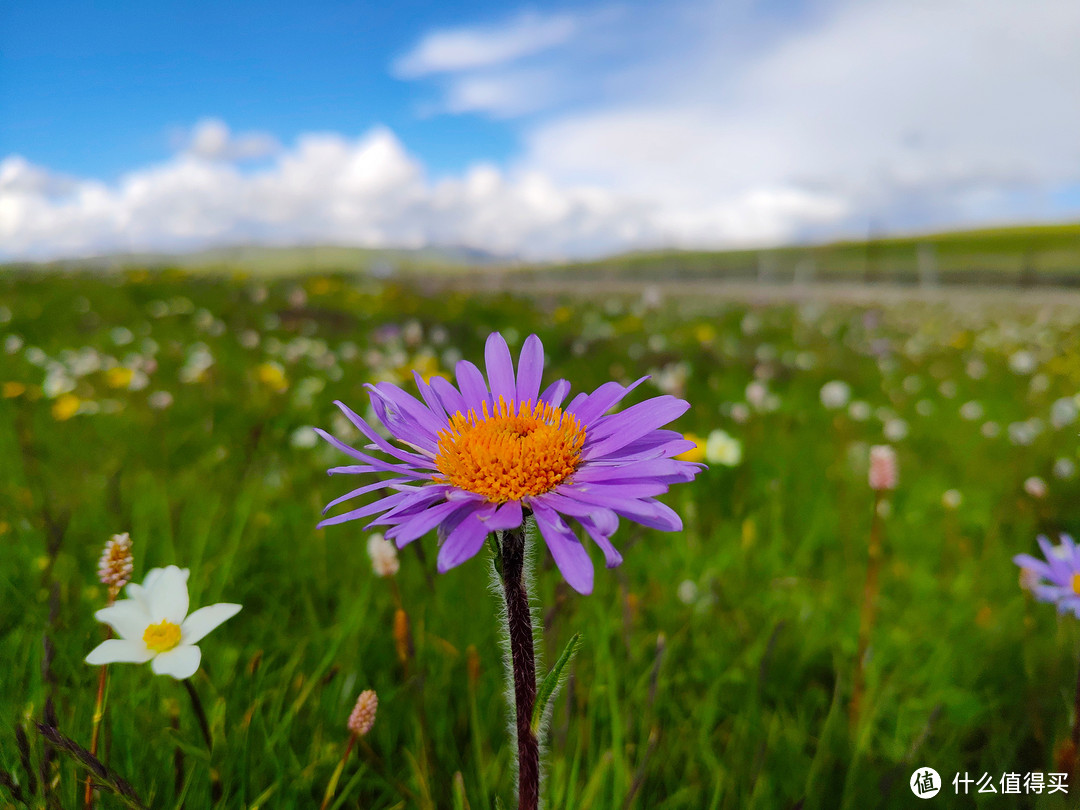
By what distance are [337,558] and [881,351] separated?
6627mm

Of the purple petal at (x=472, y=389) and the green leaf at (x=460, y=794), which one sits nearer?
the green leaf at (x=460, y=794)

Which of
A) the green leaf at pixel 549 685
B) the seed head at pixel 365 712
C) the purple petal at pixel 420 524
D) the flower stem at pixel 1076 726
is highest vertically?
the purple petal at pixel 420 524

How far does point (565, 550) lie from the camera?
81 cm

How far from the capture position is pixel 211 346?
5.60 metres

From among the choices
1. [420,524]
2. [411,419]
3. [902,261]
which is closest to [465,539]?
[420,524]

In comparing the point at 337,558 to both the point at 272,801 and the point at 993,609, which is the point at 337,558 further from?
the point at 993,609

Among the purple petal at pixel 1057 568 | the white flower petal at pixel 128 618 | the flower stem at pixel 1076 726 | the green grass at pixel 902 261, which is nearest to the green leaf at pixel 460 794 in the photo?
the white flower petal at pixel 128 618

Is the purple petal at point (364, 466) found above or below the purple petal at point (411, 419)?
below

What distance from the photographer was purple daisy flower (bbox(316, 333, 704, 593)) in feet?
2.64

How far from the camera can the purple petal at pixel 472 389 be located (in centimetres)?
111

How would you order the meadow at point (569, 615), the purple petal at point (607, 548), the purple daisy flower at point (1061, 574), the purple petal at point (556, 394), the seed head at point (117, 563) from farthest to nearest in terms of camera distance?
1. the purple daisy flower at point (1061, 574)
2. the meadow at point (569, 615)
3. the purple petal at point (556, 394)
4. the seed head at point (117, 563)
5. the purple petal at point (607, 548)

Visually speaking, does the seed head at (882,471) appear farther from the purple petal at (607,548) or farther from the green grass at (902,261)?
the green grass at (902,261)

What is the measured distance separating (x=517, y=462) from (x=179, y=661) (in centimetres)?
51

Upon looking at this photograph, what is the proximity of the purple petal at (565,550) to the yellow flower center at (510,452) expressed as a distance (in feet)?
0.27
